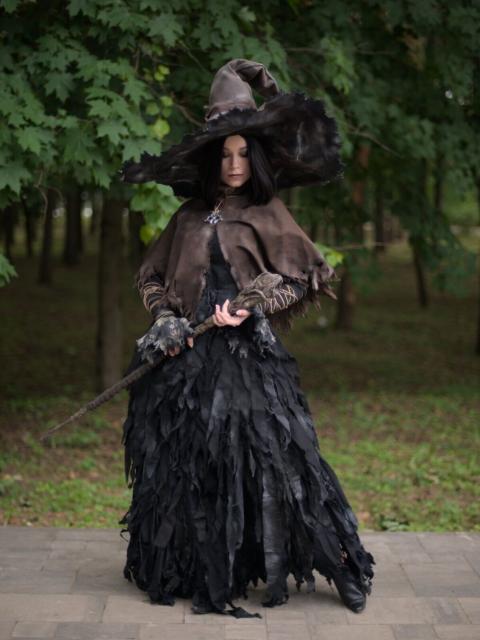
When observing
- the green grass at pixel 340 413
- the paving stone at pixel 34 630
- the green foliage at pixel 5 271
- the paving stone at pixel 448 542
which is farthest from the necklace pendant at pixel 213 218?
the green grass at pixel 340 413

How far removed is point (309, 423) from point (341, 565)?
0.66m

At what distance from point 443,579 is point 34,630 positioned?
1.99m

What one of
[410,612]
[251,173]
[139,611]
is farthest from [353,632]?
[251,173]

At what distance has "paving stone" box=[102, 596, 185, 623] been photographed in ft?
14.5

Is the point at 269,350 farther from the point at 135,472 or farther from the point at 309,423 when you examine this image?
the point at 135,472

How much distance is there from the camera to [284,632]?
4.31 meters

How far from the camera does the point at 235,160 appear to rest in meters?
4.53

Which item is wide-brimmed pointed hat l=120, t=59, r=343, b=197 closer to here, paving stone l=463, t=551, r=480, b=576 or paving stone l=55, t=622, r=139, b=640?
paving stone l=55, t=622, r=139, b=640

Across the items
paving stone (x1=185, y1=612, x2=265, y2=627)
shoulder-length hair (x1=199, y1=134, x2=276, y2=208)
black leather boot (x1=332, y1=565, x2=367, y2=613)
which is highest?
shoulder-length hair (x1=199, y1=134, x2=276, y2=208)

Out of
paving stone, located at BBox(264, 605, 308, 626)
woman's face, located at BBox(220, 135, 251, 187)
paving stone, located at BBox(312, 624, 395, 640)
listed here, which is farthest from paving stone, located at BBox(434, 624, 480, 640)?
woman's face, located at BBox(220, 135, 251, 187)

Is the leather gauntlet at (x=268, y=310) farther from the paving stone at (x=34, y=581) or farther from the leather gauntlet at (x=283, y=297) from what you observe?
the paving stone at (x=34, y=581)

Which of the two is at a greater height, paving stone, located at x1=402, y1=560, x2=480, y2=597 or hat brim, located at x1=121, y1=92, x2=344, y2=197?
hat brim, located at x1=121, y1=92, x2=344, y2=197

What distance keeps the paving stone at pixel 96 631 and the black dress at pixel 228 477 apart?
32cm

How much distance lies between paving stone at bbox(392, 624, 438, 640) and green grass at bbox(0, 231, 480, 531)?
79.3 inches
